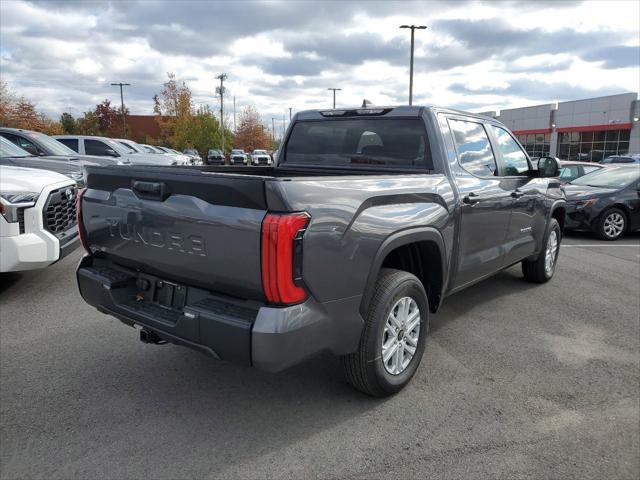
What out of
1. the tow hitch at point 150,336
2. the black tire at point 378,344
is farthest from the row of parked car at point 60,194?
the black tire at point 378,344

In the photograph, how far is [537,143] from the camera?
54.5m

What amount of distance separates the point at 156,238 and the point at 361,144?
216cm

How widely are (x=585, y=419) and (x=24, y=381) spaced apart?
147 inches

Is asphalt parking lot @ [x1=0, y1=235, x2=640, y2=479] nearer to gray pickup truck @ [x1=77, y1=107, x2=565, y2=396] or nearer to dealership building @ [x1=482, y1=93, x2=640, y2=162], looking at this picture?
gray pickup truck @ [x1=77, y1=107, x2=565, y2=396]

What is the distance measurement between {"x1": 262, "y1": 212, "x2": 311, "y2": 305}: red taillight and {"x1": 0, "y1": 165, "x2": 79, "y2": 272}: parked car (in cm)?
363

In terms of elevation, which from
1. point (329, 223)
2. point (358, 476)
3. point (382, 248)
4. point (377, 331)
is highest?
point (329, 223)

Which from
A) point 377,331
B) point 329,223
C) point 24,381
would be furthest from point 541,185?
point 24,381

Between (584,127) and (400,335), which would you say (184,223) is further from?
(584,127)

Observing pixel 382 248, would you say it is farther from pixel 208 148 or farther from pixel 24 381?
pixel 208 148

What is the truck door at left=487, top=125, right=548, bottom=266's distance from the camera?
16.4 ft

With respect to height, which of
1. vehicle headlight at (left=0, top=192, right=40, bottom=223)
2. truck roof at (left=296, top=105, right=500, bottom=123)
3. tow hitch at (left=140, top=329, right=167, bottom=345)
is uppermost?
truck roof at (left=296, top=105, right=500, bottom=123)

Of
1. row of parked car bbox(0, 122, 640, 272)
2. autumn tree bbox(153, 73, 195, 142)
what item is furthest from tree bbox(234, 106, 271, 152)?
row of parked car bbox(0, 122, 640, 272)

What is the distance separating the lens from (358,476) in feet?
8.55

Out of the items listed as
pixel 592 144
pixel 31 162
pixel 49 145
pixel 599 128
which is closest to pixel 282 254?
pixel 31 162
